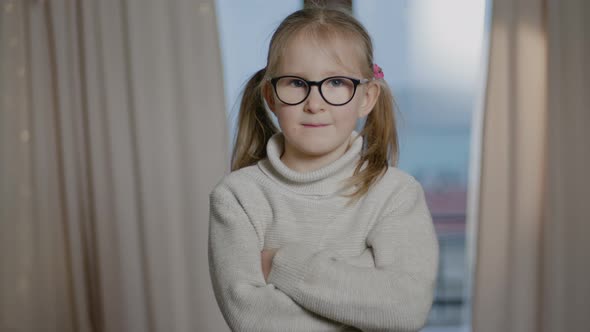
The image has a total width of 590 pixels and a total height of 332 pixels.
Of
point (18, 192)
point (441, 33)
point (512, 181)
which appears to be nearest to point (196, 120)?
point (18, 192)

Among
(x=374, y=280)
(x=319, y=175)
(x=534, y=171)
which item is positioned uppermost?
(x=319, y=175)

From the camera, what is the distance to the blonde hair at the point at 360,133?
1234 mm

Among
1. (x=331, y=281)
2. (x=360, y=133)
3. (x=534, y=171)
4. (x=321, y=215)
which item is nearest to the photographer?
(x=331, y=281)

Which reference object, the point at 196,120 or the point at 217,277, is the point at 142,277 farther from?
the point at 217,277

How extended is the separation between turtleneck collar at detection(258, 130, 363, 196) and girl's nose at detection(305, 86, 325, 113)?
0.41 ft

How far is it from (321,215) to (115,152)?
6.66 feet

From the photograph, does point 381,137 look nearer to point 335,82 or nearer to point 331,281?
point 335,82

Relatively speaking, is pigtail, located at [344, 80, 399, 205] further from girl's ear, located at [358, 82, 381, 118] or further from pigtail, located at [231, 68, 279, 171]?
pigtail, located at [231, 68, 279, 171]

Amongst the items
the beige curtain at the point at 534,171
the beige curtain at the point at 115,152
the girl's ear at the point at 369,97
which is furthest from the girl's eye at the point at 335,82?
the beige curtain at the point at 534,171

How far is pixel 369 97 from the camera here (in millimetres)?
1306

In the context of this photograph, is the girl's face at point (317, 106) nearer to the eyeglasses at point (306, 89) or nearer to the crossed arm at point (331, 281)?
the eyeglasses at point (306, 89)

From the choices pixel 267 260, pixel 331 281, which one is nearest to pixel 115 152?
pixel 267 260

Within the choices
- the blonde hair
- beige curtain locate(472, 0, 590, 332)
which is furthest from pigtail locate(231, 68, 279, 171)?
beige curtain locate(472, 0, 590, 332)

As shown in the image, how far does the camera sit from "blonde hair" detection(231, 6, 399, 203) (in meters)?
1.23
